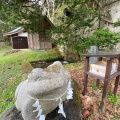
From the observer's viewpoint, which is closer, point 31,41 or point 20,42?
point 31,41

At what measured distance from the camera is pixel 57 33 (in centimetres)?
577

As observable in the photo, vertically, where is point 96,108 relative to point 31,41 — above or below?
below

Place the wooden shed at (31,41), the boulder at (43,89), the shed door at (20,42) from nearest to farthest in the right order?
1. the boulder at (43,89)
2. the wooden shed at (31,41)
3. the shed door at (20,42)

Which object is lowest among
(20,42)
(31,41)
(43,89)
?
(43,89)

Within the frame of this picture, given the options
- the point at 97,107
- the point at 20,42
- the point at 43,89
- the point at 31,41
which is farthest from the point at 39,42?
the point at 43,89

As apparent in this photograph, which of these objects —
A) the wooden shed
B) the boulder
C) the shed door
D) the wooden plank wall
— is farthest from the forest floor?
the shed door

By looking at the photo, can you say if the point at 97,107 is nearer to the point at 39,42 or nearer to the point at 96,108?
the point at 96,108

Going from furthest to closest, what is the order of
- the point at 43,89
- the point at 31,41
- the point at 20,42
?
the point at 20,42 < the point at 31,41 < the point at 43,89

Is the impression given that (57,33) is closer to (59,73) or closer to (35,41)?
(59,73)

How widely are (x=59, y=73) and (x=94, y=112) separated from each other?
1.23 metres

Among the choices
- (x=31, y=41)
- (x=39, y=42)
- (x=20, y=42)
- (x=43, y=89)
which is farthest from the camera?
(x=20, y=42)

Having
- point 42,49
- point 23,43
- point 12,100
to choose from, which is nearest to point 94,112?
point 12,100

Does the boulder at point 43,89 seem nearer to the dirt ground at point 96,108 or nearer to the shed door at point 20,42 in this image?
the dirt ground at point 96,108

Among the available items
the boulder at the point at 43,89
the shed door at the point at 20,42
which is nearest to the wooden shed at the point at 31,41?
the shed door at the point at 20,42
